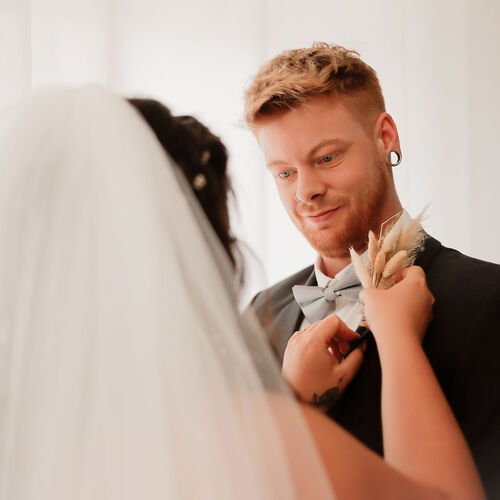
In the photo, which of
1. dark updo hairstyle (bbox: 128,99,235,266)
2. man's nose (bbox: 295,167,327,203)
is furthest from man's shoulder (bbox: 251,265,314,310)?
dark updo hairstyle (bbox: 128,99,235,266)

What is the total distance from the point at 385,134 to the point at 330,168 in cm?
16

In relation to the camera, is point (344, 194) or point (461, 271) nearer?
point (461, 271)

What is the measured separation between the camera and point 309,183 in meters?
1.36

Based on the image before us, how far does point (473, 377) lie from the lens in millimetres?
1109

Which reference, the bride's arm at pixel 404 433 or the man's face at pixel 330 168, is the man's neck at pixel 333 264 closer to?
the man's face at pixel 330 168

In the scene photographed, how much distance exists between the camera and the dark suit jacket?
1.09m

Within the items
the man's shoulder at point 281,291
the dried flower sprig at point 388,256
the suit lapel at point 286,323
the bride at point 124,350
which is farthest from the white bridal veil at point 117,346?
the man's shoulder at point 281,291

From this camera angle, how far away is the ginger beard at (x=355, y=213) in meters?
1.39

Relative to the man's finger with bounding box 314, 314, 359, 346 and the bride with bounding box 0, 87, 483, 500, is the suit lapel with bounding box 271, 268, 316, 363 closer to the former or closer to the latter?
A: the man's finger with bounding box 314, 314, 359, 346

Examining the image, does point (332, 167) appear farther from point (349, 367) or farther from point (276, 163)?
point (349, 367)

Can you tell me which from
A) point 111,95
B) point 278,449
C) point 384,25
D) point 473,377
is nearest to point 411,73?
point 384,25

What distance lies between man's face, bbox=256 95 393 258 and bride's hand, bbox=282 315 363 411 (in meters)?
0.32

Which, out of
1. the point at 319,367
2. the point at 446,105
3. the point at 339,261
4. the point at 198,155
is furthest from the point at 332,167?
the point at 446,105

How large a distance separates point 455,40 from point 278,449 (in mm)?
1837
